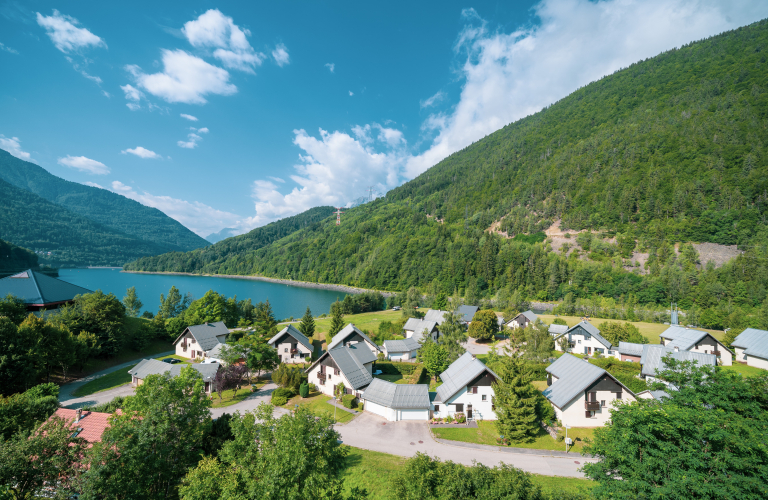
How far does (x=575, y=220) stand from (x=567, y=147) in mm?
84302

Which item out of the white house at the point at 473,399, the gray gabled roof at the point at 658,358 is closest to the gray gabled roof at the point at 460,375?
the white house at the point at 473,399

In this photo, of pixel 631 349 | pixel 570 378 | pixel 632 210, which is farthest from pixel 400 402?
pixel 632 210

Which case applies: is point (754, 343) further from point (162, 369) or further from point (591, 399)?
point (162, 369)

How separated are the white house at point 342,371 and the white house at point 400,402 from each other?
9.08 ft

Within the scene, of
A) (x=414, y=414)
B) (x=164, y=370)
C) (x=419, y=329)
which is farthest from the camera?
(x=419, y=329)

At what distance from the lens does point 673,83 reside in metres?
180

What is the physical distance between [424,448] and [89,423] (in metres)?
22.3

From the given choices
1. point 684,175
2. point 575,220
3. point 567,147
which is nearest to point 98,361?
point 575,220

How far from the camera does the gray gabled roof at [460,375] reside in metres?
27.7

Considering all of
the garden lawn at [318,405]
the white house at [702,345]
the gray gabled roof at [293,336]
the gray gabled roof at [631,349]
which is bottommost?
the garden lawn at [318,405]

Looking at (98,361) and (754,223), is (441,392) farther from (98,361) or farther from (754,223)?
(754,223)

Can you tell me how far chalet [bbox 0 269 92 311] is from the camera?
4700 cm

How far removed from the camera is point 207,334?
45906 mm

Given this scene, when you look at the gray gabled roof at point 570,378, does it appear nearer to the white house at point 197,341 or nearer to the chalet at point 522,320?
the chalet at point 522,320
